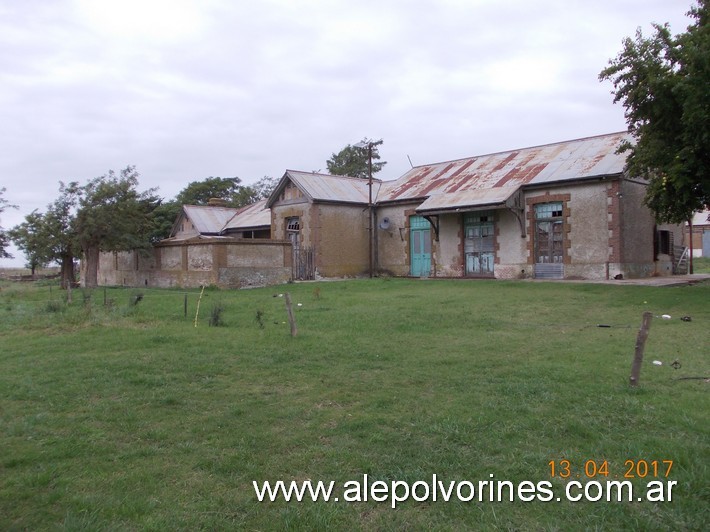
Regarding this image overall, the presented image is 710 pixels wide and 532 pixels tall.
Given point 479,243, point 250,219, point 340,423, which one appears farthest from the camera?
point 250,219

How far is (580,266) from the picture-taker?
70.6ft

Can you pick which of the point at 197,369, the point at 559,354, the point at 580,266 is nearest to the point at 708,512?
the point at 559,354

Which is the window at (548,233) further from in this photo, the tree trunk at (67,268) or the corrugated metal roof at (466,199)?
the tree trunk at (67,268)

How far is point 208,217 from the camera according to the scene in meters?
38.1

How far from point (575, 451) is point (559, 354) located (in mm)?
3931

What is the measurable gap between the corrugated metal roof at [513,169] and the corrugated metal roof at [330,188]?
1.10 m

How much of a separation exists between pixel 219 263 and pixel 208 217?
16.2 m

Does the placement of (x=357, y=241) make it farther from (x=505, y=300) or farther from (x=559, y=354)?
(x=559, y=354)

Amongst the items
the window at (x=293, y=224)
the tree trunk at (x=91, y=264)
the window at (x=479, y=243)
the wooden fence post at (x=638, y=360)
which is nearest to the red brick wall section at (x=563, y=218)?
A: the window at (x=479, y=243)

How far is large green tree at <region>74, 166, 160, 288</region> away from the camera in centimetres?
2603

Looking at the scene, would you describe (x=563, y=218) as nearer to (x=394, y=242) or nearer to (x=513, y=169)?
(x=513, y=169)

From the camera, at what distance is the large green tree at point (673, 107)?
12398mm

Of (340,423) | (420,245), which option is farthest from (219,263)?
(340,423)

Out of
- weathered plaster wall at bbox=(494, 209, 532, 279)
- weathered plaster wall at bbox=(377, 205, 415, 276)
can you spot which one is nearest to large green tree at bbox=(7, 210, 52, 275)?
weathered plaster wall at bbox=(377, 205, 415, 276)
